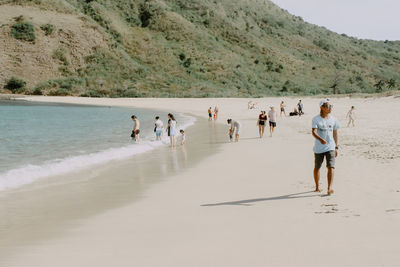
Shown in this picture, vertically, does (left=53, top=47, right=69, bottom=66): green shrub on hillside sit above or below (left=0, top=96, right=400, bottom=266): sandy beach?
above

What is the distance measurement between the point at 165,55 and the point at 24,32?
101 ft

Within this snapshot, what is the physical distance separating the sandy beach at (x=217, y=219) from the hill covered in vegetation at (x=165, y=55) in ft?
226

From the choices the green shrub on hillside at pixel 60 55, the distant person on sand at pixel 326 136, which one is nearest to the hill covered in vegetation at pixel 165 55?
the green shrub on hillside at pixel 60 55

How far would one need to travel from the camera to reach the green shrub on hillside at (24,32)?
298 ft

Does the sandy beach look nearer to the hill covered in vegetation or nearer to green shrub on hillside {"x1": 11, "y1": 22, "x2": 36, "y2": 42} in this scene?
the hill covered in vegetation

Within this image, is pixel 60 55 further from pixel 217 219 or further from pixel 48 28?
pixel 217 219

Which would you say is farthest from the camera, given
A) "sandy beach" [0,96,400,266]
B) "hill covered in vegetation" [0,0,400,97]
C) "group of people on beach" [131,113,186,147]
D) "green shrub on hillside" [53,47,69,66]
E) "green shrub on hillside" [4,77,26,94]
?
"green shrub on hillside" [53,47,69,66]

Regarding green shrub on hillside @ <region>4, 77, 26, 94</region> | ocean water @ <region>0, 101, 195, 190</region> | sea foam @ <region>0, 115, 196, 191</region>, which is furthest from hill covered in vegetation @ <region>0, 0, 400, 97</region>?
sea foam @ <region>0, 115, 196, 191</region>

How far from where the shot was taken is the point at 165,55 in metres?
96.9

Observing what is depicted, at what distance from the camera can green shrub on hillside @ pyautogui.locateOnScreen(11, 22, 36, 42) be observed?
298ft

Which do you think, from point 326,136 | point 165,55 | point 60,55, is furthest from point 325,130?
point 60,55

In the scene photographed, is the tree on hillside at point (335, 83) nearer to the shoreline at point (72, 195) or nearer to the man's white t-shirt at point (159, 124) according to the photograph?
the man's white t-shirt at point (159, 124)

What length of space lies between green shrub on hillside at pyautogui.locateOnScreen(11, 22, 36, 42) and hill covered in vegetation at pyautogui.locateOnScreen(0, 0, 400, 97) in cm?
21

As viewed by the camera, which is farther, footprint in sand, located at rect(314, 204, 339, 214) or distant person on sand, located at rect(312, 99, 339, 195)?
distant person on sand, located at rect(312, 99, 339, 195)
